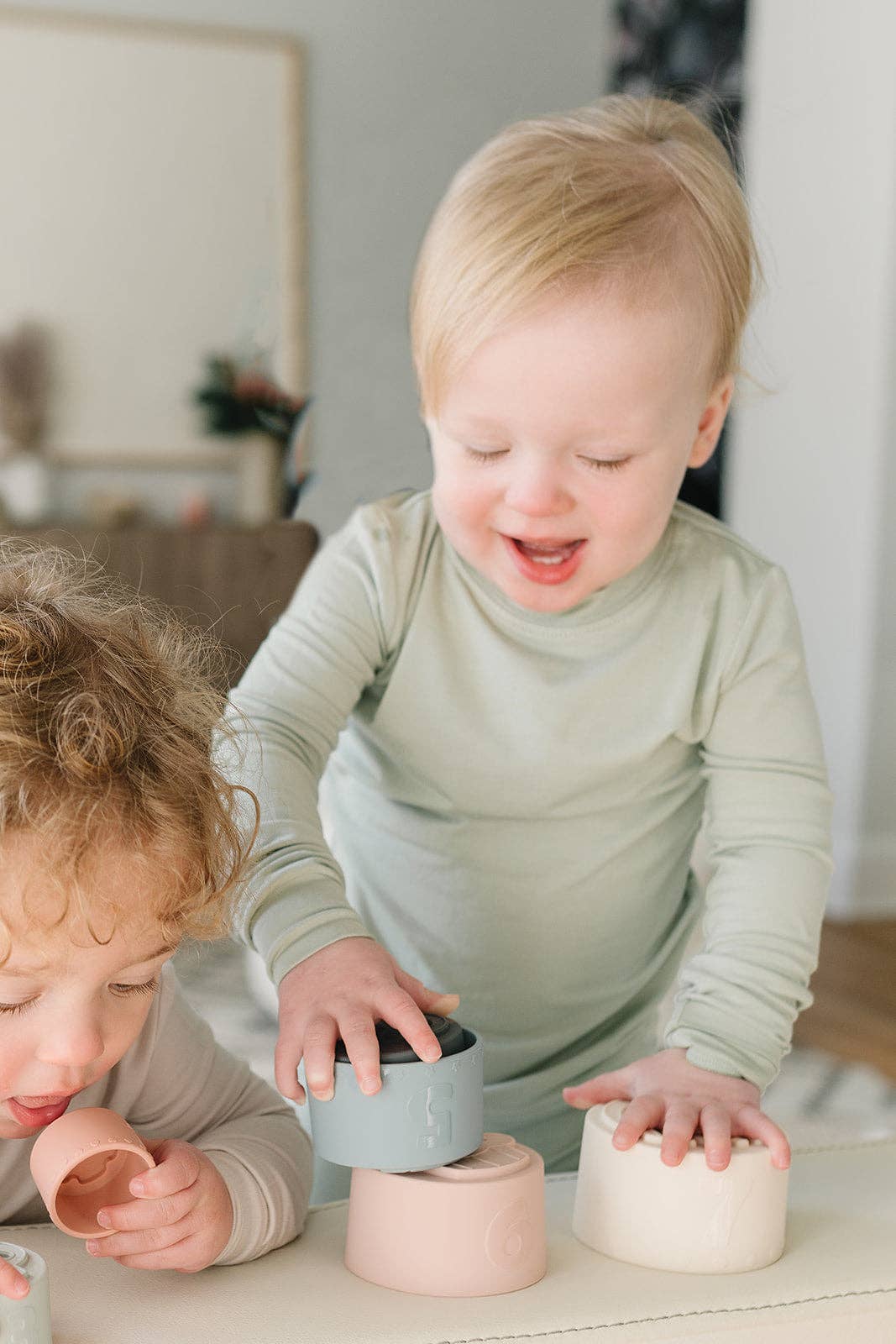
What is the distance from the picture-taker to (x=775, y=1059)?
806 mm

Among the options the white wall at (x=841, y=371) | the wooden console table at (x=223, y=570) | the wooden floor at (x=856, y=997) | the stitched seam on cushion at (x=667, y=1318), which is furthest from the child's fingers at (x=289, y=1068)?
the white wall at (x=841, y=371)

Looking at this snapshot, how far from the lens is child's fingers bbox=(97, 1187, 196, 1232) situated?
24.7 inches

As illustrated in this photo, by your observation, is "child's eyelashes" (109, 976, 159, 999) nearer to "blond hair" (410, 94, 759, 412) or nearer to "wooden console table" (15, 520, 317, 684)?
"blond hair" (410, 94, 759, 412)

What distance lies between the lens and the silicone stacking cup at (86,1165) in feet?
1.98

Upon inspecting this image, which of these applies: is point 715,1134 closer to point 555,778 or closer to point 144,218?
point 555,778

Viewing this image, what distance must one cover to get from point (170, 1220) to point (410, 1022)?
14cm

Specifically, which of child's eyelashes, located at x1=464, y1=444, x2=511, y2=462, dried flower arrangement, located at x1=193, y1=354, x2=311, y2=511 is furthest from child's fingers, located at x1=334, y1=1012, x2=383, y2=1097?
dried flower arrangement, located at x1=193, y1=354, x2=311, y2=511

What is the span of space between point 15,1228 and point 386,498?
1.77ft

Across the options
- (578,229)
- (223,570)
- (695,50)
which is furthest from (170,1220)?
(695,50)

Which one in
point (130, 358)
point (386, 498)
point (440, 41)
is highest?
point (440, 41)

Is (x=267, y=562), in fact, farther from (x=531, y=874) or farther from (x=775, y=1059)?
(x=775, y=1059)

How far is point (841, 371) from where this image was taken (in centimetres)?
327

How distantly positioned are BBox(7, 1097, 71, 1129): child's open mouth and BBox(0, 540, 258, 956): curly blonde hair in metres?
0.09

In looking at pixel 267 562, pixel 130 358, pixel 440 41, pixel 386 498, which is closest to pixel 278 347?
pixel 130 358
